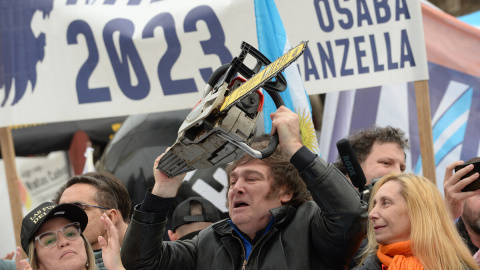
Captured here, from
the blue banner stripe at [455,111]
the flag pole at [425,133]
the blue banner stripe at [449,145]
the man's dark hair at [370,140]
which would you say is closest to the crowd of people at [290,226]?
the man's dark hair at [370,140]

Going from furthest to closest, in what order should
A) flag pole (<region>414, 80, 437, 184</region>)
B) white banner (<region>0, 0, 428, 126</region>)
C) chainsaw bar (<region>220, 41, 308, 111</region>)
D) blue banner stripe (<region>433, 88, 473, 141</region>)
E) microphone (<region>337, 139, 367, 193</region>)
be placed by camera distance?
blue banner stripe (<region>433, 88, 473, 141</region>)
white banner (<region>0, 0, 428, 126</region>)
flag pole (<region>414, 80, 437, 184</region>)
microphone (<region>337, 139, 367, 193</region>)
chainsaw bar (<region>220, 41, 308, 111</region>)

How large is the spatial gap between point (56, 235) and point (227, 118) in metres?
1.22

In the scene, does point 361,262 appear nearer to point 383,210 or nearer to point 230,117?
point 383,210

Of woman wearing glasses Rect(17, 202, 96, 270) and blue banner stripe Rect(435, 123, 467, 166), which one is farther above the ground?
blue banner stripe Rect(435, 123, 467, 166)

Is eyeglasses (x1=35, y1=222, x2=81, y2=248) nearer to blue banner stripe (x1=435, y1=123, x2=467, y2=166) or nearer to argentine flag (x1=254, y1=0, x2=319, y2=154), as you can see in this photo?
argentine flag (x1=254, y1=0, x2=319, y2=154)

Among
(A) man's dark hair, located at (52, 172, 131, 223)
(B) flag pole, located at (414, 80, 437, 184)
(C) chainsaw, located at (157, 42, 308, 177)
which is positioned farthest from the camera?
(B) flag pole, located at (414, 80, 437, 184)

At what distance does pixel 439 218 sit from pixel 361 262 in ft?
1.32

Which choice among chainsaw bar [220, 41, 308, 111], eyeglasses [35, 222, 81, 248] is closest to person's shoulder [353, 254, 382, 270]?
chainsaw bar [220, 41, 308, 111]

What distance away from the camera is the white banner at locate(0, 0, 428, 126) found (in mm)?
5570

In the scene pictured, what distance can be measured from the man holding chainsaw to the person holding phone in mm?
579

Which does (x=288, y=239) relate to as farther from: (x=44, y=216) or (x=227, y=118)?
(x=44, y=216)

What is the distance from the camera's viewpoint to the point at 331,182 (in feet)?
10.7

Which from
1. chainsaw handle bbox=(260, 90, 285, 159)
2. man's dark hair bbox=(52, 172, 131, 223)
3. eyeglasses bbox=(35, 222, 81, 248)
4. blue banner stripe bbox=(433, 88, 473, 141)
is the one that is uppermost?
blue banner stripe bbox=(433, 88, 473, 141)

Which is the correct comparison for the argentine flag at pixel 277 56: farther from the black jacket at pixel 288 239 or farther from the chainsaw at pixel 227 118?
the chainsaw at pixel 227 118
